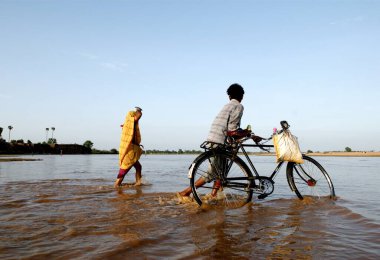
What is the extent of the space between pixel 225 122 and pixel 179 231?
2.56 metres

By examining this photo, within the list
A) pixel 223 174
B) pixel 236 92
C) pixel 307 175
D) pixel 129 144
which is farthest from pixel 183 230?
pixel 129 144

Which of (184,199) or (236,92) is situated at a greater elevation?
(236,92)

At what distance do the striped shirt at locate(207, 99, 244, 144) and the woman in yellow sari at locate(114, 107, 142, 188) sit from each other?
3.32 m

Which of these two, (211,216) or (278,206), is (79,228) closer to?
(211,216)

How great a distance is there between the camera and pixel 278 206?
531 centimetres

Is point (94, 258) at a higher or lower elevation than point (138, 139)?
lower

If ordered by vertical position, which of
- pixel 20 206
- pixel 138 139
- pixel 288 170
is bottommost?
pixel 20 206

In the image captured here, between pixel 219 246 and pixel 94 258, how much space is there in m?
1.17

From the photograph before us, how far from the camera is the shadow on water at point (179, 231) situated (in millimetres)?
2732

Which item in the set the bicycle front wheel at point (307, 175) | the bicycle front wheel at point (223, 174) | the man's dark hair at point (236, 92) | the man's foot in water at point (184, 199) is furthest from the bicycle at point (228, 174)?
the man's dark hair at point (236, 92)

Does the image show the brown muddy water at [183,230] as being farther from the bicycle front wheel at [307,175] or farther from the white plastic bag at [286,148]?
the white plastic bag at [286,148]

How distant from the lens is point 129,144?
8.26 meters

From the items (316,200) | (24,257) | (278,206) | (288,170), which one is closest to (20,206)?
(24,257)

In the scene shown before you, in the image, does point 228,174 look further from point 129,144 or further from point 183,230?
point 129,144
